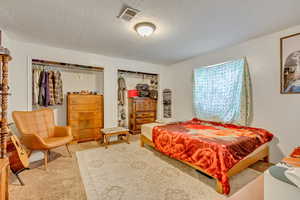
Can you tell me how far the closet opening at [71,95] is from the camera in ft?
10.5

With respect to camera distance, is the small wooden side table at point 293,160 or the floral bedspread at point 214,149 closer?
the small wooden side table at point 293,160

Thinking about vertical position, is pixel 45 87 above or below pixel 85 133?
above

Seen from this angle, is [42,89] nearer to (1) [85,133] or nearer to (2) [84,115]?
(2) [84,115]

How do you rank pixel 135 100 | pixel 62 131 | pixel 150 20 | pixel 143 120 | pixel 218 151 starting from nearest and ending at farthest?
pixel 218 151 → pixel 150 20 → pixel 62 131 → pixel 135 100 → pixel 143 120

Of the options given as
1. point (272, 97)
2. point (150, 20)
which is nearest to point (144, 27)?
point (150, 20)

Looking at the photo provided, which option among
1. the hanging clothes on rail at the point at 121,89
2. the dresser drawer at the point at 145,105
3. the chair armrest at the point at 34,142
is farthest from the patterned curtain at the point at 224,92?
the chair armrest at the point at 34,142

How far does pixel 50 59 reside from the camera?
3.14 meters

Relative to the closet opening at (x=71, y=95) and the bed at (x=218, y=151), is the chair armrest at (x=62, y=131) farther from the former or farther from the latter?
the bed at (x=218, y=151)

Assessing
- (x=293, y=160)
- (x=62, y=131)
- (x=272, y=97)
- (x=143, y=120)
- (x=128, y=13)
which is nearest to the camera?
(x=293, y=160)

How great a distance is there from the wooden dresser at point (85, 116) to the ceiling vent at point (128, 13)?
2396mm

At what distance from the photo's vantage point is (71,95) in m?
3.45

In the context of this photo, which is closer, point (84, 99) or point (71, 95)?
point (71, 95)

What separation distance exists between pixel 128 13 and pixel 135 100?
2824 millimetres

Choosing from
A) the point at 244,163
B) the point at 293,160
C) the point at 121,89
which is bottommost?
the point at 244,163
